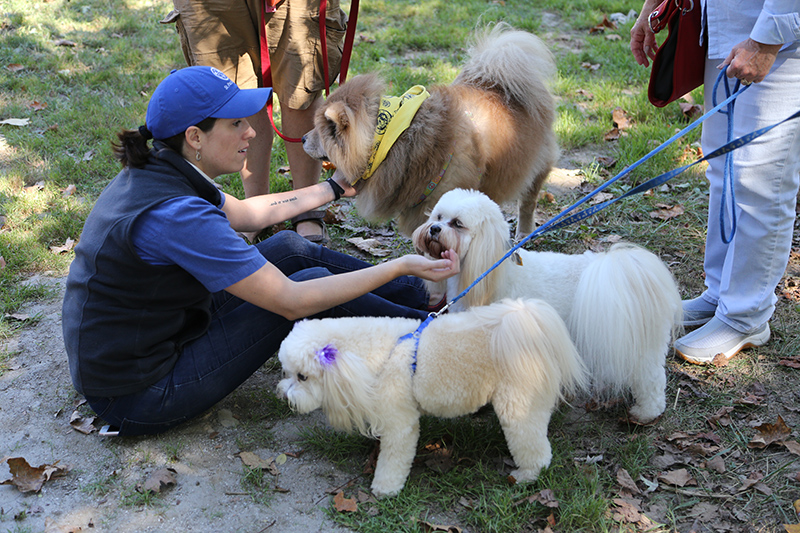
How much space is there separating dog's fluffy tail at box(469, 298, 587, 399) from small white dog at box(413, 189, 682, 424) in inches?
9.8

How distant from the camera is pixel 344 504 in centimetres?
216

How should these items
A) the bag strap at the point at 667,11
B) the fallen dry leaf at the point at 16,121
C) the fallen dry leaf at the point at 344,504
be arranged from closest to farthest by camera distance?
the fallen dry leaf at the point at 344,504, the bag strap at the point at 667,11, the fallen dry leaf at the point at 16,121

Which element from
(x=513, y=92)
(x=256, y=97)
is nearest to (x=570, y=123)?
(x=513, y=92)

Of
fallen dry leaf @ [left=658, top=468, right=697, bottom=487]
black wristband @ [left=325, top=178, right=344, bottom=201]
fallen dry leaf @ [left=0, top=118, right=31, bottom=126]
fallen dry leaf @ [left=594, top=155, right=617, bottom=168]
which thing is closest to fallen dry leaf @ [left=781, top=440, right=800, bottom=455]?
fallen dry leaf @ [left=658, top=468, right=697, bottom=487]

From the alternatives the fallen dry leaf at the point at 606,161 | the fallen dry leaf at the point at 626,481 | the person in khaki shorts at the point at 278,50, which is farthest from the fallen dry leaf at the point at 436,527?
the fallen dry leaf at the point at 606,161

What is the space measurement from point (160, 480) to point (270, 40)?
8.36 feet

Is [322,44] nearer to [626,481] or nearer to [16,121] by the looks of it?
[626,481]

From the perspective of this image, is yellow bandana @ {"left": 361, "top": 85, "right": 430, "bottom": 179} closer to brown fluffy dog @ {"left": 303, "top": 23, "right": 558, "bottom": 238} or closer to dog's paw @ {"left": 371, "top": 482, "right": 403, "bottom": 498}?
brown fluffy dog @ {"left": 303, "top": 23, "right": 558, "bottom": 238}

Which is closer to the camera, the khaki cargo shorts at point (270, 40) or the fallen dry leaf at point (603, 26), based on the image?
the khaki cargo shorts at point (270, 40)

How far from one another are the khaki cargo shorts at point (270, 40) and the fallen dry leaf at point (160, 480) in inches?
91.6

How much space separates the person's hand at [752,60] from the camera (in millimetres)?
2189

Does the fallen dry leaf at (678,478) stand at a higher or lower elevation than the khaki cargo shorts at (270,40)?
lower

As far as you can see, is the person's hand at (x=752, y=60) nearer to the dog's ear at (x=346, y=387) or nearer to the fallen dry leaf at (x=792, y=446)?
the fallen dry leaf at (x=792, y=446)

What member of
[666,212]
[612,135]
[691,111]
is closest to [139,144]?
[666,212]
